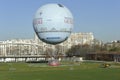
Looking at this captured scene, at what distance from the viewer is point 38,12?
218ft

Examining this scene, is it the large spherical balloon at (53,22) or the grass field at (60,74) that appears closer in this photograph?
the grass field at (60,74)

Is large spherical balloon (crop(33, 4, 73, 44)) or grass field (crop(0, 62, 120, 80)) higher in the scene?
large spherical balloon (crop(33, 4, 73, 44))

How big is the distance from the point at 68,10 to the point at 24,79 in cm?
3634

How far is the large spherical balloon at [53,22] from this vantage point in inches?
2549

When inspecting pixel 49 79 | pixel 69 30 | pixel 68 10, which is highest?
pixel 68 10

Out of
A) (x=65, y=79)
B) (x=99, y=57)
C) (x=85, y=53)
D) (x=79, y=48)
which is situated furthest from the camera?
(x=79, y=48)

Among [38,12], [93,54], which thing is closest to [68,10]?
[38,12]

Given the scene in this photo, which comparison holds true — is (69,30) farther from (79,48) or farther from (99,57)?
(79,48)

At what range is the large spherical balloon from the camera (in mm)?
64750

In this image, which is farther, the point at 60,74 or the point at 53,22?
the point at 53,22

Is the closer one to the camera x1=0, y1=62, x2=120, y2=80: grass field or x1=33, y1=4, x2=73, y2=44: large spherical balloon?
x1=0, y1=62, x2=120, y2=80: grass field

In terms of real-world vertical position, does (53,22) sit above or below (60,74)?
above

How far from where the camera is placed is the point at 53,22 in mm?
64625

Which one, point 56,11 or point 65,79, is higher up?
point 56,11
